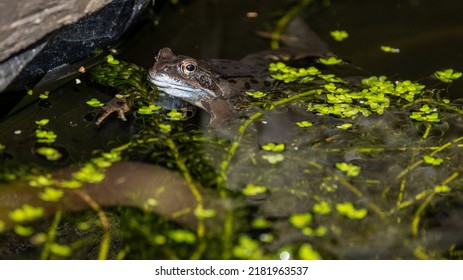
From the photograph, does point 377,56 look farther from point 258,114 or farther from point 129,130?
point 129,130

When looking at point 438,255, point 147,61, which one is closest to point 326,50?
point 147,61

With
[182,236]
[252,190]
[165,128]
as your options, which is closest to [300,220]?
[252,190]

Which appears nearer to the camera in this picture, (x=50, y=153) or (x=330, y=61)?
(x=50, y=153)

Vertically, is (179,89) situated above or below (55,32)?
below

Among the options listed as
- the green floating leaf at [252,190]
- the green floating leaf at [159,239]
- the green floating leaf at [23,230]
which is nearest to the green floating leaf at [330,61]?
the green floating leaf at [252,190]

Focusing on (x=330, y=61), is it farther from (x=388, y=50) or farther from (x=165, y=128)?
(x=165, y=128)

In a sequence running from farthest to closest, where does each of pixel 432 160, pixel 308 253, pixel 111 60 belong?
pixel 111 60 < pixel 432 160 < pixel 308 253
